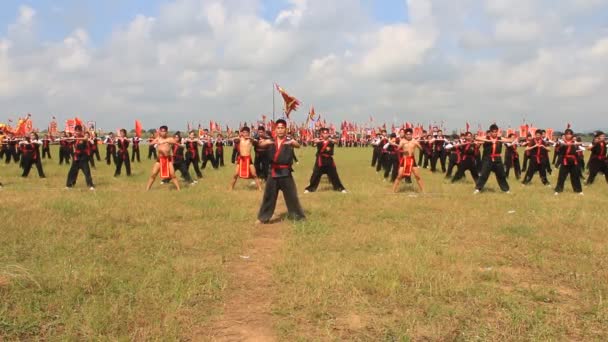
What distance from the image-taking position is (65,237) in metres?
7.51

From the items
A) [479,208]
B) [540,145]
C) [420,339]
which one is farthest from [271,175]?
[540,145]

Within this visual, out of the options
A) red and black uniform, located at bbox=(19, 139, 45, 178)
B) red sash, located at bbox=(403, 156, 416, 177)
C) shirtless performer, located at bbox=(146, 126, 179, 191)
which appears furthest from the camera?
red and black uniform, located at bbox=(19, 139, 45, 178)

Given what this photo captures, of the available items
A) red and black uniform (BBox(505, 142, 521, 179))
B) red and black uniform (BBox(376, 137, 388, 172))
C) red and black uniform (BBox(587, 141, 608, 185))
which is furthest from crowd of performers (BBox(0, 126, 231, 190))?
red and black uniform (BBox(587, 141, 608, 185))

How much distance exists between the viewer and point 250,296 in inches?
208

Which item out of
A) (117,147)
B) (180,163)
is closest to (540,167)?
(180,163)

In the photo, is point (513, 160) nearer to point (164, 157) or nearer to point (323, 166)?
point (323, 166)

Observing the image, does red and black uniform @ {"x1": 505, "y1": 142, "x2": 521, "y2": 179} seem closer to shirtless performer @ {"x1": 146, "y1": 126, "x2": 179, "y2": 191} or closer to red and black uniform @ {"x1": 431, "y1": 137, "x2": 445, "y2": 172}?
red and black uniform @ {"x1": 431, "y1": 137, "x2": 445, "y2": 172}

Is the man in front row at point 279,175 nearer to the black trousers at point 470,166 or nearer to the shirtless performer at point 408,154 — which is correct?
the shirtless performer at point 408,154

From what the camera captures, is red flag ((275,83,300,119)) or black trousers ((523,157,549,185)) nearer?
red flag ((275,83,300,119))

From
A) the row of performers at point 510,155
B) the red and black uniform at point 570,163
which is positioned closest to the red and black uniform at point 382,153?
the row of performers at point 510,155

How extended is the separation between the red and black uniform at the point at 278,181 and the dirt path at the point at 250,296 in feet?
3.99

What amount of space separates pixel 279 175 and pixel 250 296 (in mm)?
4192

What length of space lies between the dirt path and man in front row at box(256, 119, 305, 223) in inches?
48.2

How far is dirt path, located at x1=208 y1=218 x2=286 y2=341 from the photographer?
4.32 meters
